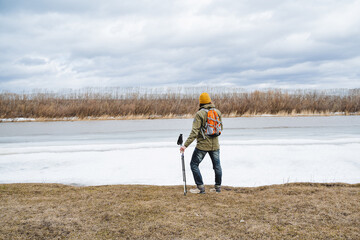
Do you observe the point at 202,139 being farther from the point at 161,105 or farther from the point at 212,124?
the point at 161,105

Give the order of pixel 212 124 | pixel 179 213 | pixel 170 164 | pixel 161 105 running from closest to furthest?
1. pixel 179 213
2. pixel 212 124
3. pixel 170 164
4. pixel 161 105

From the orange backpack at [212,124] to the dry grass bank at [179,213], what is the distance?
1059 millimetres

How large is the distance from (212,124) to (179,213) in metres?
1.56

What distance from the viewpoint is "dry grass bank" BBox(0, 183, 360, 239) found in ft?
12.4

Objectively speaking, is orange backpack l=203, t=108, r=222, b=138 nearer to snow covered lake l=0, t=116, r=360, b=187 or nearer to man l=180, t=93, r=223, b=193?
man l=180, t=93, r=223, b=193

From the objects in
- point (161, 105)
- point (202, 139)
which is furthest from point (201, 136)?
point (161, 105)

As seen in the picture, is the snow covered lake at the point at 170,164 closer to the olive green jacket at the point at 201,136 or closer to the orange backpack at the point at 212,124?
the olive green jacket at the point at 201,136

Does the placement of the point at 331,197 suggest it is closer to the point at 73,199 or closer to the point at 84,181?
the point at 73,199

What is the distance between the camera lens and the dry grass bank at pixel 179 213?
149 inches

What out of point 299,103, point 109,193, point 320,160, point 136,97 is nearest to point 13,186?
point 109,193

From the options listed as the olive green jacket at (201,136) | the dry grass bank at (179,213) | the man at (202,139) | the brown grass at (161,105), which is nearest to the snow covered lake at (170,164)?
the dry grass bank at (179,213)

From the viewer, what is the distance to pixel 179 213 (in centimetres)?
441

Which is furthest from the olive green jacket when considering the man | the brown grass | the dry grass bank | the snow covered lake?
the brown grass

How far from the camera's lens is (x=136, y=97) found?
30016mm
